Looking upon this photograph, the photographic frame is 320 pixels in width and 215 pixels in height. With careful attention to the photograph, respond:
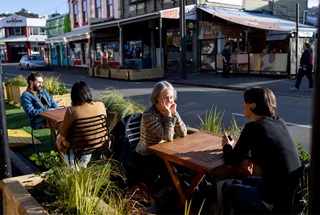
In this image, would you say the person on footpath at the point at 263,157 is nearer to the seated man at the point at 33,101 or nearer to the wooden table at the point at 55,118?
the wooden table at the point at 55,118

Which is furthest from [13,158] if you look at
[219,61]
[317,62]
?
[219,61]

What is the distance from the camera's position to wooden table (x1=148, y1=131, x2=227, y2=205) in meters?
2.97

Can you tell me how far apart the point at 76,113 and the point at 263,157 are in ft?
7.32

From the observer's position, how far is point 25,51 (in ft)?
191

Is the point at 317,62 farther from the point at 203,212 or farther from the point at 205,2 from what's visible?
the point at 205,2

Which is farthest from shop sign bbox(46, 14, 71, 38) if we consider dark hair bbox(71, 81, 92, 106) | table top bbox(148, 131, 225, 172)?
table top bbox(148, 131, 225, 172)

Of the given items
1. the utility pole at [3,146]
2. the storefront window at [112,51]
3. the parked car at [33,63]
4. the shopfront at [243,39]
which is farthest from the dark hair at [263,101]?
the parked car at [33,63]

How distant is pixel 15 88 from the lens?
37.8 ft

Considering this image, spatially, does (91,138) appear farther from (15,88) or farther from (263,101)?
(15,88)

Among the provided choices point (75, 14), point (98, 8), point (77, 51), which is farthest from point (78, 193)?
point (75, 14)

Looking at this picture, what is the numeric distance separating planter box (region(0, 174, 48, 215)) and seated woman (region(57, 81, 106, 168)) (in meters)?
0.70

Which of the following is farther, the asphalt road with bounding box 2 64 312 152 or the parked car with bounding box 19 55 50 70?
the parked car with bounding box 19 55 50 70

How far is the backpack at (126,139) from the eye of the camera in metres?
3.92

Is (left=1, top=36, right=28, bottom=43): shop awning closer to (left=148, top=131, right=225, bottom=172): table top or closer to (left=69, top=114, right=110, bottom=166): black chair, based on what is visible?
(left=69, top=114, right=110, bottom=166): black chair
